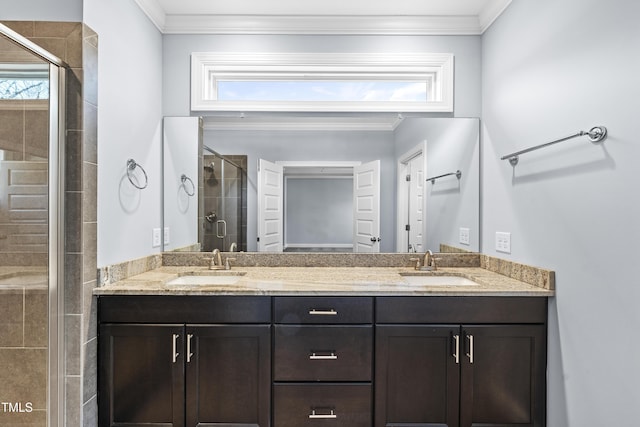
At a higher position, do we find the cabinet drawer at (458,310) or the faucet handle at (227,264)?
the faucet handle at (227,264)

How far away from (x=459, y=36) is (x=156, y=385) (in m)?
2.78

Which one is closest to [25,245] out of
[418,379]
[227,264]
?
[227,264]

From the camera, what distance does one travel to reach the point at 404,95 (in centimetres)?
230

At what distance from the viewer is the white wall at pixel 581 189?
1178mm

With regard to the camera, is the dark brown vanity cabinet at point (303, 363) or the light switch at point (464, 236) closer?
the dark brown vanity cabinet at point (303, 363)

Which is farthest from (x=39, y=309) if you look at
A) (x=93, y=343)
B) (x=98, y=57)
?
(x=98, y=57)

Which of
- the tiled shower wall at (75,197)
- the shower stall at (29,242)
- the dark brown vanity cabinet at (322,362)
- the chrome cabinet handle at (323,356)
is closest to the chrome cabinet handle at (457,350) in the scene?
the dark brown vanity cabinet at (322,362)

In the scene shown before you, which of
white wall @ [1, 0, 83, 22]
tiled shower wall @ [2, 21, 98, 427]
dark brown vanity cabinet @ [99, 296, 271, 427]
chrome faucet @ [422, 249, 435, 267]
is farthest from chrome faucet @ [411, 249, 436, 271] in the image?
white wall @ [1, 0, 83, 22]

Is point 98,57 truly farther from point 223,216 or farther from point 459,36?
point 459,36

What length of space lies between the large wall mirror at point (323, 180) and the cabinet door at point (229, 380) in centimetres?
76

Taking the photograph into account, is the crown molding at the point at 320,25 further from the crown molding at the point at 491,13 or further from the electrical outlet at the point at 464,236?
the electrical outlet at the point at 464,236

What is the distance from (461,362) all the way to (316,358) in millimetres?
716

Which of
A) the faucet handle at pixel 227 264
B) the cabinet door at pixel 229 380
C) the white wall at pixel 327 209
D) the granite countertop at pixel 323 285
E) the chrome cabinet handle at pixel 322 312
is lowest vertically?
the cabinet door at pixel 229 380

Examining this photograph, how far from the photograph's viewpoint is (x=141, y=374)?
5.32 ft
